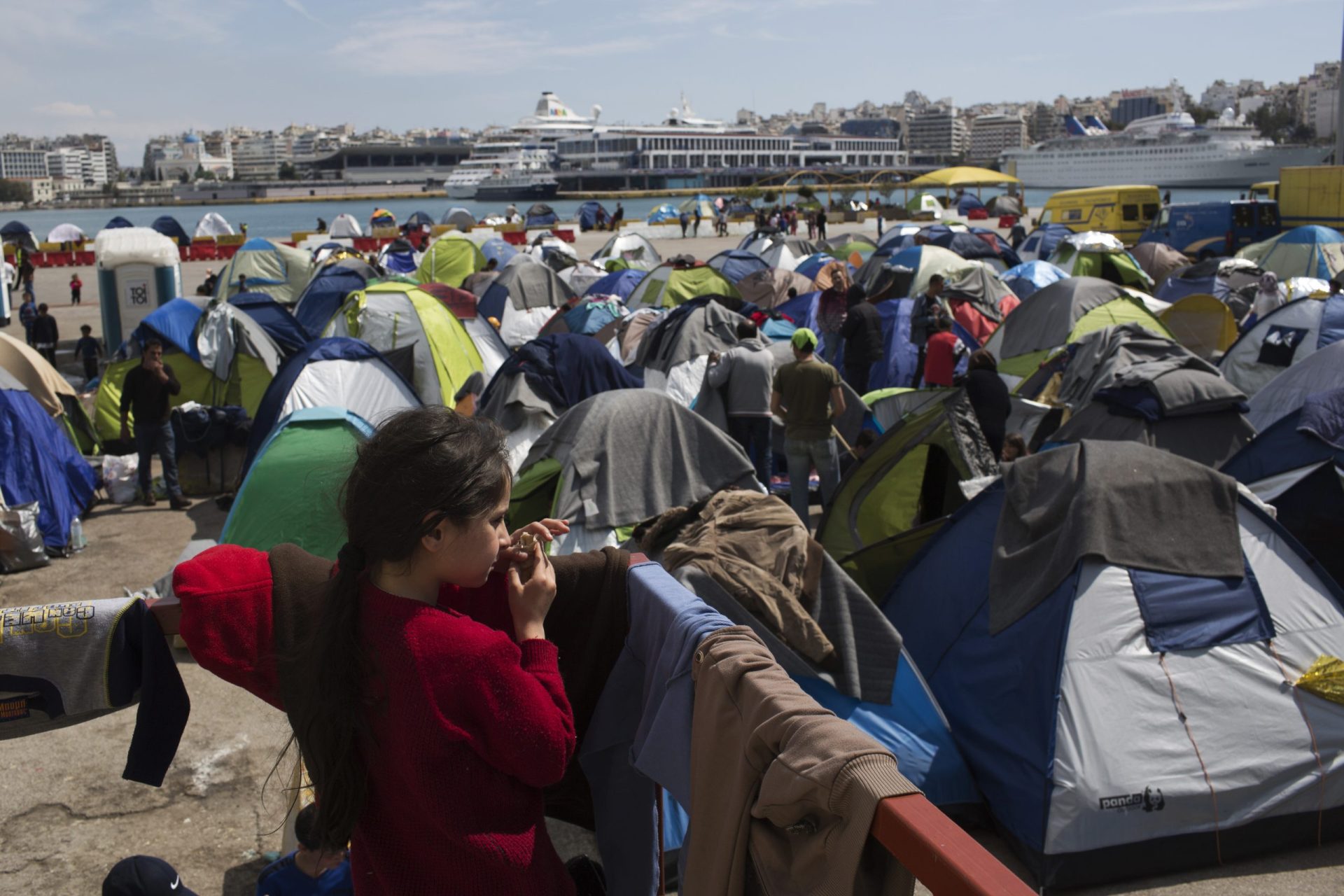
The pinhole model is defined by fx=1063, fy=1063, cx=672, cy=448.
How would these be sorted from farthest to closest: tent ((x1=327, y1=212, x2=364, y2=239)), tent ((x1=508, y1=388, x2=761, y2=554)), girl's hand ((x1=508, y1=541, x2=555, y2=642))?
tent ((x1=327, y1=212, x2=364, y2=239)) → tent ((x1=508, y1=388, x2=761, y2=554)) → girl's hand ((x1=508, y1=541, x2=555, y2=642))

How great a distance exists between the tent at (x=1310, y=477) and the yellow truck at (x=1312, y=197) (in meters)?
22.7

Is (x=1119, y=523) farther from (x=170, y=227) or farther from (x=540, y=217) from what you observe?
(x=540, y=217)

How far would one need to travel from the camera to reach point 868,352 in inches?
435

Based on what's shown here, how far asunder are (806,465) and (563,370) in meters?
2.05

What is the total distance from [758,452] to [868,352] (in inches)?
118

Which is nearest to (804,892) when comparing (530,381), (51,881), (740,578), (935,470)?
(740,578)

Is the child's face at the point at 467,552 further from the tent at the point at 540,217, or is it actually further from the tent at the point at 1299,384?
the tent at the point at 540,217

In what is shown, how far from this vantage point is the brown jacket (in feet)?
4.29

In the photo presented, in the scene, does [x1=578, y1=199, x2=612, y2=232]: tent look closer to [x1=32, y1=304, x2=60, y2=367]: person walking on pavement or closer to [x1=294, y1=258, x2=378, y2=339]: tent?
[x1=294, y1=258, x2=378, y2=339]: tent

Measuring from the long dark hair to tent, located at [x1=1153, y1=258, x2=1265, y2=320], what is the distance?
14913 mm

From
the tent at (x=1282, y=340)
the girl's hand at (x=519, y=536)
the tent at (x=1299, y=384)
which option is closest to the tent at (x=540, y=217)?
the tent at (x=1282, y=340)

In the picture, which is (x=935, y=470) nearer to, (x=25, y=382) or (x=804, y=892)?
(x=804, y=892)

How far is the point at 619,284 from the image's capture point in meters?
16.7

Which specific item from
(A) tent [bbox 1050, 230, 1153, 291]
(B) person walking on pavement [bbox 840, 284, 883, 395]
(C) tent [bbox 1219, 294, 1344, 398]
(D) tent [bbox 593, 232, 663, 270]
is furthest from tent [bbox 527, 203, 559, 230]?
(C) tent [bbox 1219, 294, 1344, 398]
